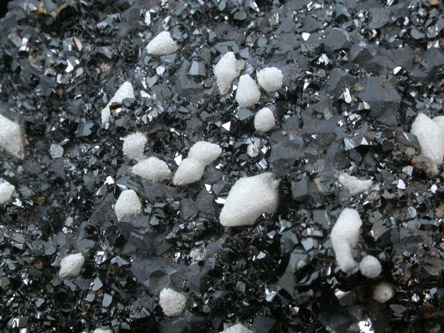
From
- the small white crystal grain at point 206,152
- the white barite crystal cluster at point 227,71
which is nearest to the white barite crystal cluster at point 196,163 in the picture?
the small white crystal grain at point 206,152

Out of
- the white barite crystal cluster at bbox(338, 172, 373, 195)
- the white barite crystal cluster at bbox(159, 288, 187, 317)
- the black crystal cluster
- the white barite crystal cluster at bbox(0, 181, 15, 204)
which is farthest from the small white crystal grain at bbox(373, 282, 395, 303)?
the white barite crystal cluster at bbox(0, 181, 15, 204)

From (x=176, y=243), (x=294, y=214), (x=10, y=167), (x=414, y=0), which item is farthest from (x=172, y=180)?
(x=414, y=0)

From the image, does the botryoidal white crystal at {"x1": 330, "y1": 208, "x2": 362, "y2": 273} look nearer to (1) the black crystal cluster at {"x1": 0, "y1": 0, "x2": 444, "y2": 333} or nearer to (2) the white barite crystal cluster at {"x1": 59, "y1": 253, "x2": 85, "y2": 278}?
(1) the black crystal cluster at {"x1": 0, "y1": 0, "x2": 444, "y2": 333}

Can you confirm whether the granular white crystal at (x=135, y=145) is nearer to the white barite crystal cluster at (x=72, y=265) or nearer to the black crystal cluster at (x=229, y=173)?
the black crystal cluster at (x=229, y=173)

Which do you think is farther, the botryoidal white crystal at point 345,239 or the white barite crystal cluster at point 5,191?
the white barite crystal cluster at point 5,191

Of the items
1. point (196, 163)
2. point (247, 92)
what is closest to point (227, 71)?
point (247, 92)
